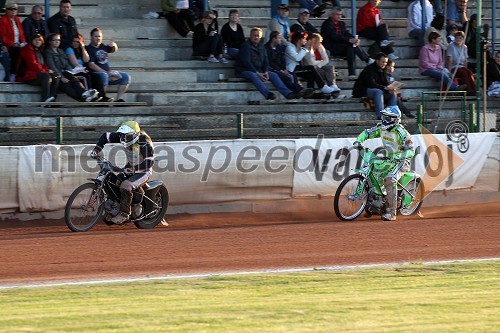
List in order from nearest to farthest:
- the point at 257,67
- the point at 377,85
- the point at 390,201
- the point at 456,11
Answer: the point at 390,201 → the point at 257,67 → the point at 377,85 → the point at 456,11

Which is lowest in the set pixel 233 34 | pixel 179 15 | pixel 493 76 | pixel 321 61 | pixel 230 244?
pixel 230 244

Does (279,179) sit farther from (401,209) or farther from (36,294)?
(36,294)

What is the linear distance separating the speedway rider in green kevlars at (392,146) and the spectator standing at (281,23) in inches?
229

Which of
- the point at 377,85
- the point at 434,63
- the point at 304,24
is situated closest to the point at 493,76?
the point at 434,63

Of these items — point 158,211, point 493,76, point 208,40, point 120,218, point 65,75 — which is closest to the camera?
point 120,218

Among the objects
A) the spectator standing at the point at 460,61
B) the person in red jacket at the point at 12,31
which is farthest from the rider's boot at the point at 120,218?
the spectator standing at the point at 460,61

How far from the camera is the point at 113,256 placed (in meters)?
13.7

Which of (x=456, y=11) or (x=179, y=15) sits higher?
(x=456, y=11)

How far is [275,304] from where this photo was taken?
33.2ft

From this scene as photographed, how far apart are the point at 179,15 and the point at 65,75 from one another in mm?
3989

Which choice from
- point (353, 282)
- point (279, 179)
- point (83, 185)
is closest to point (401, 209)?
point (279, 179)

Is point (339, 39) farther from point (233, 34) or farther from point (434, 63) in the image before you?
point (233, 34)

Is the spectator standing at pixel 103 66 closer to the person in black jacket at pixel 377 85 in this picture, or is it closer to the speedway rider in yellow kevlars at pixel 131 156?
the speedway rider in yellow kevlars at pixel 131 156

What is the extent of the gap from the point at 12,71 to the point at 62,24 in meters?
1.26
